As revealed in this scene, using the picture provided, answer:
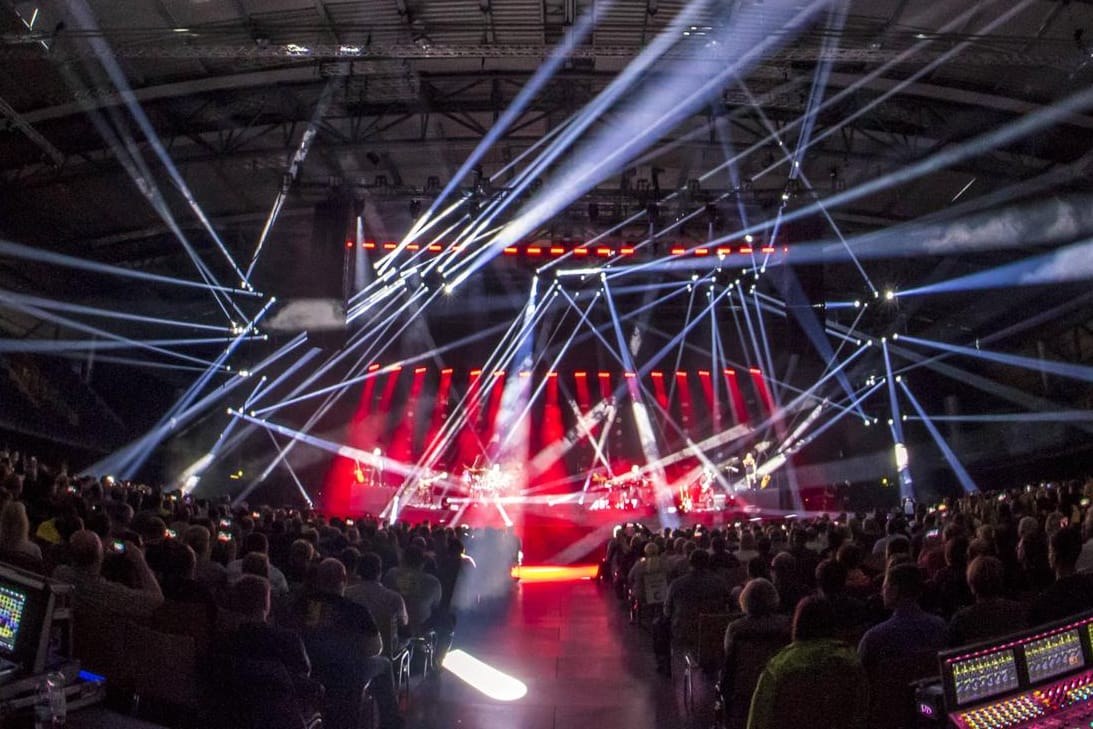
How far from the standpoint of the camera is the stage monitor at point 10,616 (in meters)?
2.67

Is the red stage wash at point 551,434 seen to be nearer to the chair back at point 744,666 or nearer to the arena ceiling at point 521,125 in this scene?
the arena ceiling at point 521,125

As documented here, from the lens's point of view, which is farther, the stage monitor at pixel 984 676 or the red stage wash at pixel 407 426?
the red stage wash at pixel 407 426

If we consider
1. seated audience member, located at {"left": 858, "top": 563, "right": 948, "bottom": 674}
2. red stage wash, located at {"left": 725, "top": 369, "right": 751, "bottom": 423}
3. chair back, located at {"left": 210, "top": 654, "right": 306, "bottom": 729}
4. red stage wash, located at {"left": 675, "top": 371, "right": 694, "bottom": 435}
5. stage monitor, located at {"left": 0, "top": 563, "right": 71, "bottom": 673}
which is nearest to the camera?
stage monitor, located at {"left": 0, "top": 563, "right": 71, "bottom": 673}

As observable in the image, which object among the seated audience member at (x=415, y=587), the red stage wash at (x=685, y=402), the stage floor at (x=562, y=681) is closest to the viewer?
the stage floor at (x=562, y=681)

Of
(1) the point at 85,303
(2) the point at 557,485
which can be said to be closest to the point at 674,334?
(2) the point at 557,485

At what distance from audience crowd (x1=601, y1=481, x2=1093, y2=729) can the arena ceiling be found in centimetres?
604

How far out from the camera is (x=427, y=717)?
520 cm

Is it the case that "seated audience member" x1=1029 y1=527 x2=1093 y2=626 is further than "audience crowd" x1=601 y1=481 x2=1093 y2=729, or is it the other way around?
"seated audience member" x1=1029 y1=527 x2=1093 y2=626

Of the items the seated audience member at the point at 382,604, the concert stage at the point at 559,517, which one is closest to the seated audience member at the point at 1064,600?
the seated audience member at the point at 382,604

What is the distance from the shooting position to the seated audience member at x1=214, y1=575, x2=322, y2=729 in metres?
3.10

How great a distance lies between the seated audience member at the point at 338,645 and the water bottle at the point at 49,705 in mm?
1353

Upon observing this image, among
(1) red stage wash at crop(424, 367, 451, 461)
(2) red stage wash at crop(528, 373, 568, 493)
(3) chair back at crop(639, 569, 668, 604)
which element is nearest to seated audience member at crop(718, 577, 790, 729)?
(3) chair back at crop(639, 569, 668, 604)

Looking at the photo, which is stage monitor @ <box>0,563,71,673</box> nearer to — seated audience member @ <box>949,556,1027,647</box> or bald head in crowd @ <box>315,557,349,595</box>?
bald head in crowd @ <box>315,557,349,595</box>

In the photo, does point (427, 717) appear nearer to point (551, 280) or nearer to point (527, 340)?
point (551, 280)
